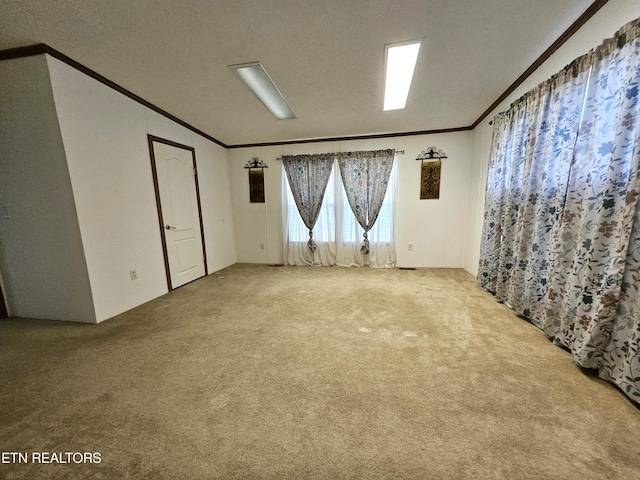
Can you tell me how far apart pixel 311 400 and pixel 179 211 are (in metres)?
3.17

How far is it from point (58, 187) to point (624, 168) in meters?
4.32

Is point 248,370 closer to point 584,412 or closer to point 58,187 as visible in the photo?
point 584,412

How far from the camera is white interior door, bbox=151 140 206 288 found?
3115 millimetres

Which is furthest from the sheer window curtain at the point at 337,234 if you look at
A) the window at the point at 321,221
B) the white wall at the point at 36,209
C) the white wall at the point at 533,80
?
the white wall at the point at 36,209

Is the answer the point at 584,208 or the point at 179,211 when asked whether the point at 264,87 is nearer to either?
the point at 179,211

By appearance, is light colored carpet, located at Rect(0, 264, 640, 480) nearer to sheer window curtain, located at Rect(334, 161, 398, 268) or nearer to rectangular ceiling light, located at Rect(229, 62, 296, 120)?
sheer window curtain, located at Rect(334, 161, 398, 268)

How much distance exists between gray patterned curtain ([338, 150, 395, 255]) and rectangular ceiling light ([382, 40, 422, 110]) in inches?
41.9

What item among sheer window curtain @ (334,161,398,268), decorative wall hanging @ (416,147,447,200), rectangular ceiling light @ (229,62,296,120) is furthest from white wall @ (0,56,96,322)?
decorative wall hanging @ (416,147,447,200)

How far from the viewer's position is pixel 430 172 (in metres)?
3.91

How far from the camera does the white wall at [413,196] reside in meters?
3.85

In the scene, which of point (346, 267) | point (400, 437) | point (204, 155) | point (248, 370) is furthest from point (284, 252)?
point (400, 437)

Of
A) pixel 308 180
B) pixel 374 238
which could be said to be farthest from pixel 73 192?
pixel 374 238

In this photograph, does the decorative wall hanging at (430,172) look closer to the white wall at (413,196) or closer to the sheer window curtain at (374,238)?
the white wall at (413,196)

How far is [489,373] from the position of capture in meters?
1.54
